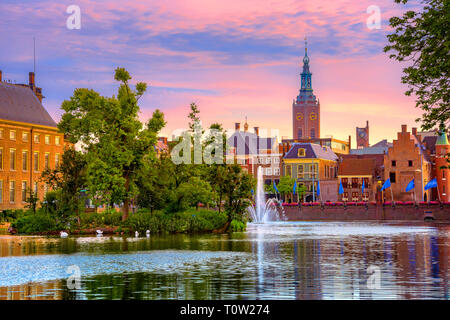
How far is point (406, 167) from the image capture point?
5059 inches

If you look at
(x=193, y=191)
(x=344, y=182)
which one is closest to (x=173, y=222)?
(x=193, y=191)

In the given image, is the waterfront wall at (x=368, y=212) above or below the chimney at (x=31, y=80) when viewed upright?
below

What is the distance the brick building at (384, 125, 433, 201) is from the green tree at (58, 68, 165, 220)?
79105mm

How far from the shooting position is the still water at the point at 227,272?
66.2 ft

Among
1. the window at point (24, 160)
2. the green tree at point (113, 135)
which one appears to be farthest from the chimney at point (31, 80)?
the green tree at point (113, 135)

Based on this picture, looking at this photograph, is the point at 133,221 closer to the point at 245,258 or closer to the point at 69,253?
the point at 69,253

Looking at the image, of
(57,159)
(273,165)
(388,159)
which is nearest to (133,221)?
(57,159)

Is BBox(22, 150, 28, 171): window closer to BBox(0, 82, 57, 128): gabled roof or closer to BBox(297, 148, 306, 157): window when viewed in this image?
BBox(0, 82, 57, 128): gabled roof

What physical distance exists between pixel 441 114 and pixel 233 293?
1567 cm

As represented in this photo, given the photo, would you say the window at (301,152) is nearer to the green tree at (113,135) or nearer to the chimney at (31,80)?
the chimney at (31,80)

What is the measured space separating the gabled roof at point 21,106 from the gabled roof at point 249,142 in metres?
70.5

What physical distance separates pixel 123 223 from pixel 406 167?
275ft

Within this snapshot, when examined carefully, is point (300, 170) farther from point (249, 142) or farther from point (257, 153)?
point (249, 142)

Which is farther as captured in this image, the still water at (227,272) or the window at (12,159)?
the window at (12,159)
